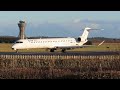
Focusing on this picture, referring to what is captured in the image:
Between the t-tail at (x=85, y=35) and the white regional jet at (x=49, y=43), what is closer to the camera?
the white regional jet at (x=49, y=43)

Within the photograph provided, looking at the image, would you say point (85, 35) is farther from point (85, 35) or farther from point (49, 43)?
point (49, 43)

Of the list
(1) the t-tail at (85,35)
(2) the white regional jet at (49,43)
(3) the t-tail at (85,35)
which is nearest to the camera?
(2) the white regional jet at (49,43)

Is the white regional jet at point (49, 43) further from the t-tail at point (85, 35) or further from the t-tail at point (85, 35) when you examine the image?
the t-tail at point (85, 35)

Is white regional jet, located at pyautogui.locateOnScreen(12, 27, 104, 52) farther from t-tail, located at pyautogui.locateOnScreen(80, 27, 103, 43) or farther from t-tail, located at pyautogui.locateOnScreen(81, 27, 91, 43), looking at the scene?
t-tail, located at pyautogui.locateOnScreen(81, 27, 91, 43)

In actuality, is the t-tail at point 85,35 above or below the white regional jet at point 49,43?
above

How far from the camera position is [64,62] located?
85.6ft

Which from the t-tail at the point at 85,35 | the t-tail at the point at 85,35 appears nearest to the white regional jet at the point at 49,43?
the t-tail at the point at 85,35

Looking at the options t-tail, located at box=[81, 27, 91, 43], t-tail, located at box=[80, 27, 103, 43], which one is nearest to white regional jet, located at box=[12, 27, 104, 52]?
t-tail, located at box=[80, 27, 103, 43]

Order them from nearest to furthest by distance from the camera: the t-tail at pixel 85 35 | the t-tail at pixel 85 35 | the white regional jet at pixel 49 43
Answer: the white regional jet at pixel 49 43
the t-tail at pixel 85 35
the t-tail at pixel 85 35

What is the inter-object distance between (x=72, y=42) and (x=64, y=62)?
31979 mm
